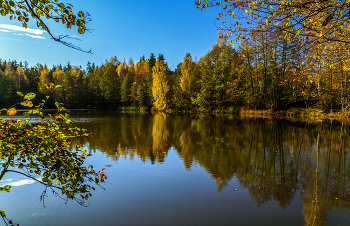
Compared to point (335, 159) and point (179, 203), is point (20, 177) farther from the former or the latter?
point (335, 159)

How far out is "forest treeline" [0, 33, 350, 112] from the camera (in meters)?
25.0

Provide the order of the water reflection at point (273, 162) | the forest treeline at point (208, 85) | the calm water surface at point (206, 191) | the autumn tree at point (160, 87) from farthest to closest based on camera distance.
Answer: the autumn tree at point (160, 87) < the forest treeline at point (208, 85) < the water reflection at point (273, 162) < the calm water surface at point (206, 191)

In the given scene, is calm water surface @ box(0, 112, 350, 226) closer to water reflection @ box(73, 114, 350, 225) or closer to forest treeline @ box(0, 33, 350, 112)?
water reflection @ box(73, 114, 350, 225)

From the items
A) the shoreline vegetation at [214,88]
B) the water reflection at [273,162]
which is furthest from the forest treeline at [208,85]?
the water reflection at [273,162]

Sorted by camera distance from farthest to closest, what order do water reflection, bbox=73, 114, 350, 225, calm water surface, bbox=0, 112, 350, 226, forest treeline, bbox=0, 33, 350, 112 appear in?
Result: 1. forest treeline, bbox=0, 33, 350, 112
2. water reflection, bbox=73, 114, 350, 225
3. calm water surface, bbox=0, 112, 350, 226

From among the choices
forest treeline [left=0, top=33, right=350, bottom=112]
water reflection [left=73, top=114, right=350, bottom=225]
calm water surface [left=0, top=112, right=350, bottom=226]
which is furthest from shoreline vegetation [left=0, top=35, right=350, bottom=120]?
calm water surface [left=0, top=112, right=350, bottom=226]

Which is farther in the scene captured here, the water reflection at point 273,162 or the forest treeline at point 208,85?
the forest treeline at point 208,85

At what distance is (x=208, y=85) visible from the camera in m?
37.5

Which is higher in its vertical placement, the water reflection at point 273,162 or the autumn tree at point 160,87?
the autumn tree at point 160,87

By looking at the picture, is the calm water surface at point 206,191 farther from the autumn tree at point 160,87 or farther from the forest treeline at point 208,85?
the autumn tree at point 160,87

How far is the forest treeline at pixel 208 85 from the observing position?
25.0 meters

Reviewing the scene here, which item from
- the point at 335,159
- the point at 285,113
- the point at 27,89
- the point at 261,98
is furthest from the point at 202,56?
the point at 27,89

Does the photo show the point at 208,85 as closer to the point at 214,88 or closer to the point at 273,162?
the point at 214,88

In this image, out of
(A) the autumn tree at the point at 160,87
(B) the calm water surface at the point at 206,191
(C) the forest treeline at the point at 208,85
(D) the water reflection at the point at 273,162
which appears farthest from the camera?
(A) the autumn tree at the point at 160,87
